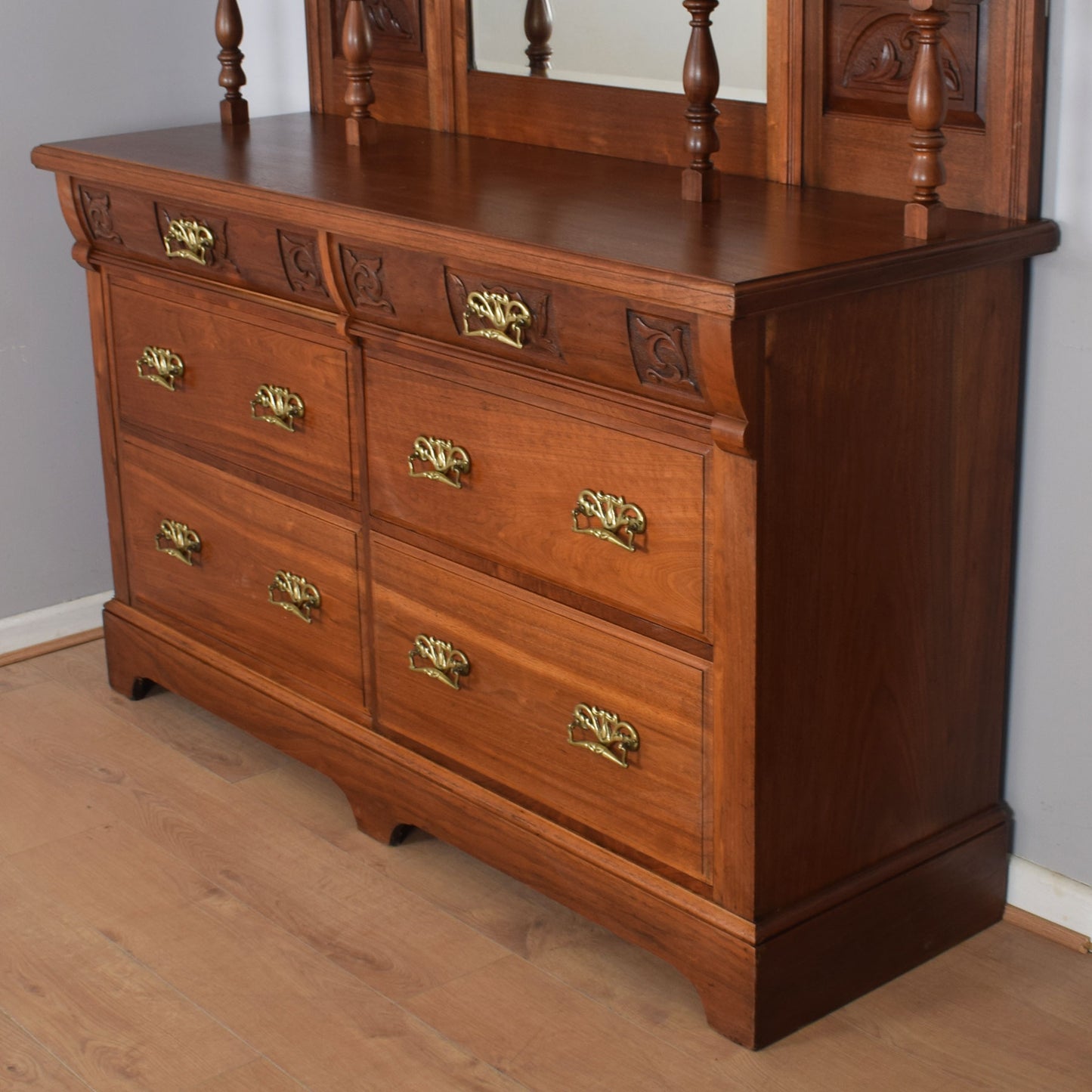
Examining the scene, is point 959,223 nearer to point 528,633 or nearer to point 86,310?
point 528,633

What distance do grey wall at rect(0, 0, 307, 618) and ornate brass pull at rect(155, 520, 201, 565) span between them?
0.50 m

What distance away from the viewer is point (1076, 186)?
79.4 inches

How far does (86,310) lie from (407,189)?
1.23 m

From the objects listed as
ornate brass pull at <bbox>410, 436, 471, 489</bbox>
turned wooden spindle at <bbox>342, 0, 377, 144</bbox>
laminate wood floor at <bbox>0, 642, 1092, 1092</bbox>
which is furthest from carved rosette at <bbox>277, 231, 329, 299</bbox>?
laminate wood floor at <bbox>0, 642, 1092, 1092</bbox>

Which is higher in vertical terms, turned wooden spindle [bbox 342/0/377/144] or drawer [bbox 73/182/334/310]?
turned wooden spindle [bbox 342/0/377/144]

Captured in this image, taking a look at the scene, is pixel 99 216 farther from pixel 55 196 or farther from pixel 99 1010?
pixel 99 1010

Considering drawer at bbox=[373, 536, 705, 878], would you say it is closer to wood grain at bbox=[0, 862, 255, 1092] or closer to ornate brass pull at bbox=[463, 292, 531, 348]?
ornate brass pull at bbox=[463, 292, 531, 348]

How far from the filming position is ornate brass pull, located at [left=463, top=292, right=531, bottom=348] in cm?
204

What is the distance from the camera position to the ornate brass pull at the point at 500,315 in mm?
2037

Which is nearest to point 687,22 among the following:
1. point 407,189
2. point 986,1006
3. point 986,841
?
point 407,189

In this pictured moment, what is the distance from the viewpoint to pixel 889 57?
2.14m

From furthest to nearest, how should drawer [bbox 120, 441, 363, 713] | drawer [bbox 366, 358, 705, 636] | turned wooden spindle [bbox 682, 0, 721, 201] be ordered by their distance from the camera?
drawer [bbox 120, 441, 363, 713] < turned wooden spindle [bbox 682, 0, 721, 201] < drawer [bbox 366, 358, 705, 636]

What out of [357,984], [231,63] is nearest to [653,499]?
[357,984]

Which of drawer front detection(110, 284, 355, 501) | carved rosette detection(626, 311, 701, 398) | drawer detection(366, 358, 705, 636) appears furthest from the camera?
drawer front detection(110, 284, 355, 501)
